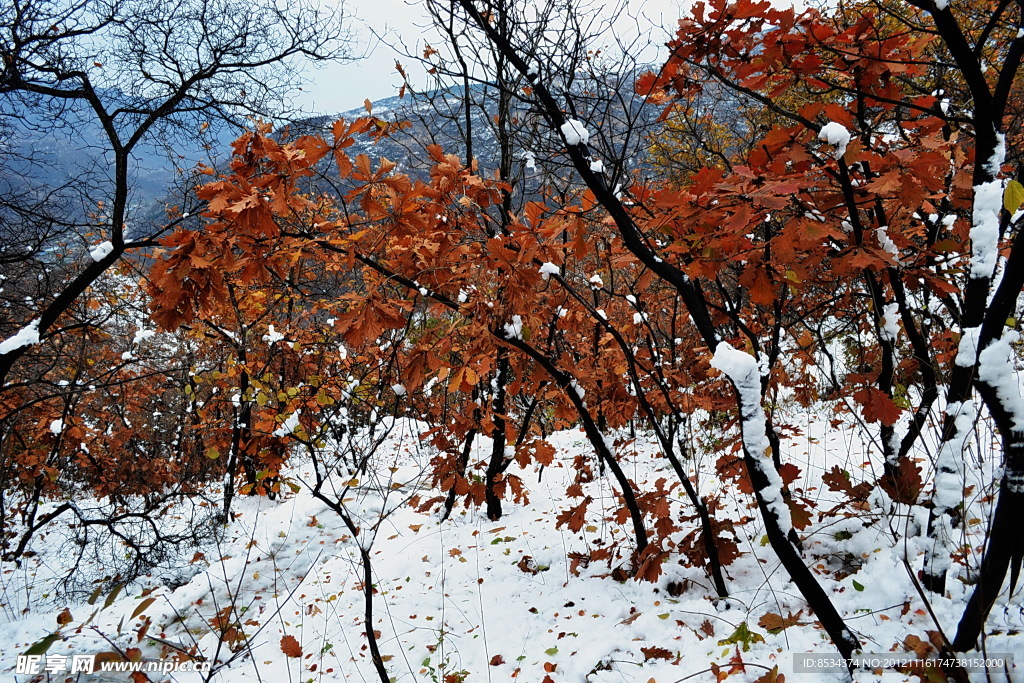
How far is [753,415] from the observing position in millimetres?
1681

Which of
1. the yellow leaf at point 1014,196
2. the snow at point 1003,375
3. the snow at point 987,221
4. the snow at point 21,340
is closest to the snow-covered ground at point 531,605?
the snow at point 1003,375

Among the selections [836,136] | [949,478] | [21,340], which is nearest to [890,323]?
[949,478]

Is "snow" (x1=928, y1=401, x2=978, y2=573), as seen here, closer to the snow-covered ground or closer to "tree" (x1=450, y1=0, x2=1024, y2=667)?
"tree" (x1=450, y1=0, x2=1024, y2=667)

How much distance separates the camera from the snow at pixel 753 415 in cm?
163

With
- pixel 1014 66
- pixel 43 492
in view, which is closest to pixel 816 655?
pixel 1014 66

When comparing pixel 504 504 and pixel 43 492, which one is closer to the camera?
pixel 504 504

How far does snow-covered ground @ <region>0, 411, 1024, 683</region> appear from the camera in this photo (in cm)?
214

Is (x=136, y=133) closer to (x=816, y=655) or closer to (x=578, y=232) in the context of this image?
(x=578, y=232)

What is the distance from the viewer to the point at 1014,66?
1.67m

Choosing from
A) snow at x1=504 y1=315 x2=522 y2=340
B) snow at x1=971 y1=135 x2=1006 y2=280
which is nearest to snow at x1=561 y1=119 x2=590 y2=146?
snow at x1=504 y1=315 x2=522 y2=340

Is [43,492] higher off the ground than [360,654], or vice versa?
[43,492]

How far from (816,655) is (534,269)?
2.24m

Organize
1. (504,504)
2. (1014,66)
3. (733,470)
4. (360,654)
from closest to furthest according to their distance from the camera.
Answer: (1014,66)
(733,470)
(360,654)
(504,504)

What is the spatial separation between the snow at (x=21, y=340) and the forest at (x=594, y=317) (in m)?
0.03
